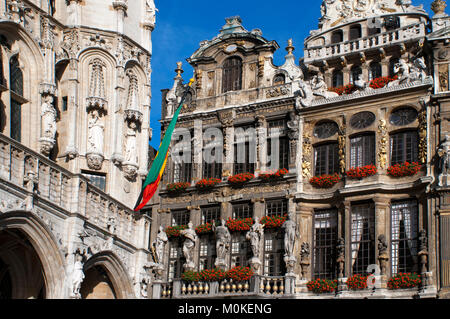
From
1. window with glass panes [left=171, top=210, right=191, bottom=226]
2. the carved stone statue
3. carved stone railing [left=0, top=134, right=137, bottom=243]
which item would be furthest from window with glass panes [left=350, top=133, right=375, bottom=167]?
carved stone railing [left=0, top=134, right=137, bottom=243]

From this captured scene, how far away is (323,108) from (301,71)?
197 cm

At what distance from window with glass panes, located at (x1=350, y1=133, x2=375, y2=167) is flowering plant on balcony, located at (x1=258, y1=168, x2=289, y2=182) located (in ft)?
7.89

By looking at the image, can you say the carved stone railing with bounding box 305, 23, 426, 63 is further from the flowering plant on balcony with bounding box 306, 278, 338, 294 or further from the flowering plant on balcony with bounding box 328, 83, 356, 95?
the flowering plant on balcony with bounding box 306, 278, 338, 294

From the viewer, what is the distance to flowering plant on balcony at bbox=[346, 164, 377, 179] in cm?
2773

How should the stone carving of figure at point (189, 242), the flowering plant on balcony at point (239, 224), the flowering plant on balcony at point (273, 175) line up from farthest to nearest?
the stone carving of figure at point (189, 242) → the flowering plant on balcony at point (239, 224) → the flowering plant on balcony at point (273, 175)

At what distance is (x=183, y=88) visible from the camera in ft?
109

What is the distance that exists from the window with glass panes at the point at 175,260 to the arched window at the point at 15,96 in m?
8.46

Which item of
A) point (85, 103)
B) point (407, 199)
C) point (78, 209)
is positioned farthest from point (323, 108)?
point (78, 209)

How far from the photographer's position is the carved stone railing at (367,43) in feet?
95.1

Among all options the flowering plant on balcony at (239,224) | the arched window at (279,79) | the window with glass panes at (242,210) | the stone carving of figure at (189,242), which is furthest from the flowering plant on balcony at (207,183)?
the arched window at (279,79)

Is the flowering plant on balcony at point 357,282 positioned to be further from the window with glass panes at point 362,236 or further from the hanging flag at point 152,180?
the hanging flag at point 152,180

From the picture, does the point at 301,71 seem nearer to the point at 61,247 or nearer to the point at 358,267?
the point at 358,267

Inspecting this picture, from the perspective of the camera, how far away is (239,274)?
92.4 feet
